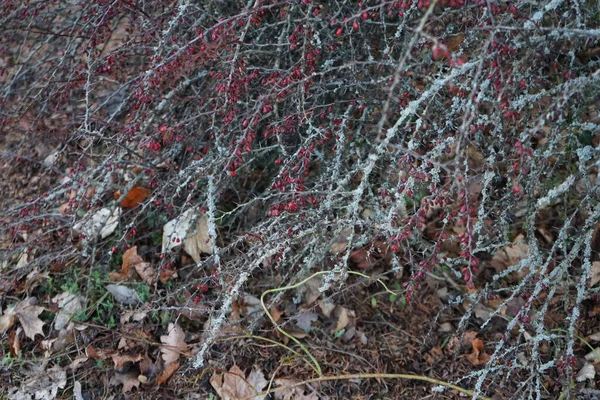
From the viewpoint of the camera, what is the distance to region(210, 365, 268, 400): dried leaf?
2463mm

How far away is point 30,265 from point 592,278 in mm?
2452

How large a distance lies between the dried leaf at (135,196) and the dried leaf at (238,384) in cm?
100

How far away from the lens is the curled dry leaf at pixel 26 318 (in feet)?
8.87

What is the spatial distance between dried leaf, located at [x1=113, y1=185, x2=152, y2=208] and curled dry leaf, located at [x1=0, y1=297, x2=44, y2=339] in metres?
0.61

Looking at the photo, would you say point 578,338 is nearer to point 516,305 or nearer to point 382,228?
point 516,305

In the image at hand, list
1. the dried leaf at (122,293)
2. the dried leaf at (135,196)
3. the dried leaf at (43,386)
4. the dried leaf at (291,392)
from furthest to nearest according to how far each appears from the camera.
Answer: the dried leaf at (135,196)
the dried leaf at (122,293)
the dried leaf at (43,386)
the dried leaf at (291,392)

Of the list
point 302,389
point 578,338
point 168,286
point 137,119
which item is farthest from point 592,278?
point 137,119

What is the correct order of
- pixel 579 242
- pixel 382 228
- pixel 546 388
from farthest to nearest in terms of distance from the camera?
1. pixel 546 388
2. pixel 579 242
3. pixel 382 228

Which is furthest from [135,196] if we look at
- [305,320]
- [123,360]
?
[305,320]

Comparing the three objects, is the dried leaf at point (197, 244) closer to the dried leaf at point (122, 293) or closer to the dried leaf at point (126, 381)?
the dried leaf at point (122, 293)

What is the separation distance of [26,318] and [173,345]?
2.31ft

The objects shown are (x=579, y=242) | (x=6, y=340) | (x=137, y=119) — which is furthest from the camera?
(x=6, y=340)

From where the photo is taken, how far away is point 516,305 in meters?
2.63

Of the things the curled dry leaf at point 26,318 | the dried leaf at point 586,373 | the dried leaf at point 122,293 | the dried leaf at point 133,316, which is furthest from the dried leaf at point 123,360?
the dried leaf at point 586,373
